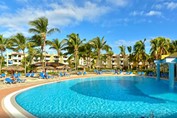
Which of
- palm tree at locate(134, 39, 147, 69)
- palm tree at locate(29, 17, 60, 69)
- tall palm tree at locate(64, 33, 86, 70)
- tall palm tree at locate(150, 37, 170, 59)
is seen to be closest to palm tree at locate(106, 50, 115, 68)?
palm tree at locate(134, 39, 147, 69)

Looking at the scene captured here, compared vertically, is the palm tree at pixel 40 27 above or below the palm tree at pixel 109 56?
above

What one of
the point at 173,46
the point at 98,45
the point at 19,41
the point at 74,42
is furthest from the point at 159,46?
the point at 19,41

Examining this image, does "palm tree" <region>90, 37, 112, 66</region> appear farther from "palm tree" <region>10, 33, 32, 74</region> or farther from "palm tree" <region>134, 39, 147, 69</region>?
"palm tree" <region>10, 33, 32, 74</region>

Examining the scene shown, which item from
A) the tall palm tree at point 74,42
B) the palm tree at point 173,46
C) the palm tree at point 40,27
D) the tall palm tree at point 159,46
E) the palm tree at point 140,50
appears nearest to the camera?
the palm tree at point 40,27

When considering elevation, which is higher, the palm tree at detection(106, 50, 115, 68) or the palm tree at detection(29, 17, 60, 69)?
the palm tree at detection(29, 17, 60, 69)

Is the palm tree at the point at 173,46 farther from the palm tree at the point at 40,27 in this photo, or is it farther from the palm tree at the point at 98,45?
the palm tree at the point at 40,27

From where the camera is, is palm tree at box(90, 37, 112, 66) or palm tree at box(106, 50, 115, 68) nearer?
palm tree at box(90, 37, 112, 66)

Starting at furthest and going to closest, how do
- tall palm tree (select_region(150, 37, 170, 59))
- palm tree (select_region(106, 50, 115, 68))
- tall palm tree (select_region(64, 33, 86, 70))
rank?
palm tree (select_region(106, 50, 115, 68)), tall palm tree (select_region(150, 37, 170, 59)), tall palm tree (select_region(64, 33, 86, 70))

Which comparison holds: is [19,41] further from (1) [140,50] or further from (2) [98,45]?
(1) [140,50]

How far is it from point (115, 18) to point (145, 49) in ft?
60.8

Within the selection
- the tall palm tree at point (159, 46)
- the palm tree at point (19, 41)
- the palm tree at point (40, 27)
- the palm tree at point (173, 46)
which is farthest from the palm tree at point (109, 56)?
the palm tree at point (40, 27)

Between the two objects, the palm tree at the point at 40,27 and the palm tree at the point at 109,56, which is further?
the palm tree at the point at 109,56

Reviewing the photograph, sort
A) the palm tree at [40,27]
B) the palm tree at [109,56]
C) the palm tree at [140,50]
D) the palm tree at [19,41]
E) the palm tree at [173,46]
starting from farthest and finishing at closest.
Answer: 1. the palm tree at [109,56]
2. the palm tree at [140,50]
3. the palm tree at [173,46]
4. the palm tree at [19,41]
5. the palm tree at [40,27]

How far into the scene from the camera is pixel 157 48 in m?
43.5
